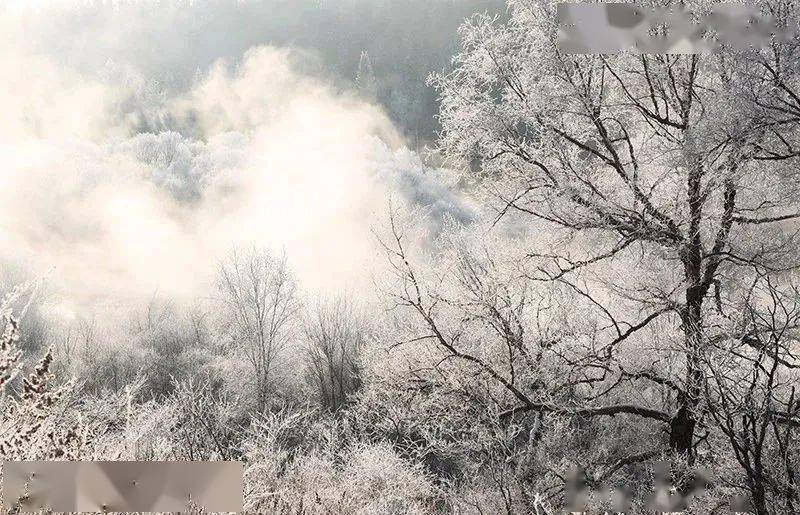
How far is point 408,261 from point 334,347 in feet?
58.0

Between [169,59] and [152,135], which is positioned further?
[169,59]

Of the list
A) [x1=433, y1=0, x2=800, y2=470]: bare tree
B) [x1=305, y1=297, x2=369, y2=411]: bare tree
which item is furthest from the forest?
[x1=305, y1=297, x2=369, y2=411]: bare tree

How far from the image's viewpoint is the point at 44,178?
4641 cm

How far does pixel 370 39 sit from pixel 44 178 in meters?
32.1

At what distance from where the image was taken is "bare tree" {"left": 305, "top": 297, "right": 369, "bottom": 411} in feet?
79.2

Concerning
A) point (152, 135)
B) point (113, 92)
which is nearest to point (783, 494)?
point (152, 135)

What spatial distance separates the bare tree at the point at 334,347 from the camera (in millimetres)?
24141

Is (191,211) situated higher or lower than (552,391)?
higher

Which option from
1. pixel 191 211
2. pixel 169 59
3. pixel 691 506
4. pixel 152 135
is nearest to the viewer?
pixel 691 506

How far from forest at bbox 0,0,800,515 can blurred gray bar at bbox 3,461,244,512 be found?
11 cm

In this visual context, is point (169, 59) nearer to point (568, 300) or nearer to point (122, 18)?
point (122, 18)

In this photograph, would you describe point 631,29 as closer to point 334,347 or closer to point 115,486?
point 115,486

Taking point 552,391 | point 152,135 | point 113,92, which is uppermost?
point 113,92

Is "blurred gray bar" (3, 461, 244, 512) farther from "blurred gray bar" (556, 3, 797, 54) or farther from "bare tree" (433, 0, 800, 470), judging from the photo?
"blurred gray bar" (556, 3, 797, 54)
